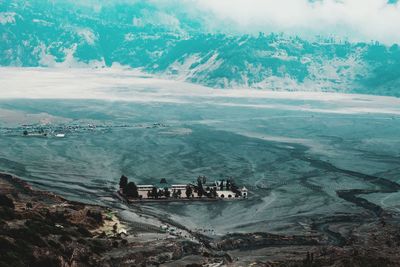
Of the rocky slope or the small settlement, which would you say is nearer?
the rocky slope

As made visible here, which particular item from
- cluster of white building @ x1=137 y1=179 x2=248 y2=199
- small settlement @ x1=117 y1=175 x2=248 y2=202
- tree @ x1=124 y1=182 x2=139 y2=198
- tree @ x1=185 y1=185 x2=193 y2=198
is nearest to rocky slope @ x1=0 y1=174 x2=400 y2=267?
tree @ x1=124 y1=182 x2=139 y2=198

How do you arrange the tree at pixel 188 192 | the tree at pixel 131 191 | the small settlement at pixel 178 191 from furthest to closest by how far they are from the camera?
the tree at pixel 188 192 < the small settlement at pixel 178 191 < the tree at pixel 131 191

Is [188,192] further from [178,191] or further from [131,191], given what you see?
[131,191]

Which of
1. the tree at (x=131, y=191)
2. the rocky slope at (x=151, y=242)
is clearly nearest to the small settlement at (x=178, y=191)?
the tree at (x=131, y=191)

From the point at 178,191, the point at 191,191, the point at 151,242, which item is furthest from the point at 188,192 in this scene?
the point at 151,242

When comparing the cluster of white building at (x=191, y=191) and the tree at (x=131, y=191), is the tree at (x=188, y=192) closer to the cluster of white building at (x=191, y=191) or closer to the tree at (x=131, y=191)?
the cluster of white building at (x=191, y=191)

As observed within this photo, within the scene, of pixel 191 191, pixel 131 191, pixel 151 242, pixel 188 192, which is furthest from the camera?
pixel 191 191

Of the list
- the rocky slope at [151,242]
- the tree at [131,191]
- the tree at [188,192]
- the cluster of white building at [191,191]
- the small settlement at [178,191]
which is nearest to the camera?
the rocky slope at [151,242]

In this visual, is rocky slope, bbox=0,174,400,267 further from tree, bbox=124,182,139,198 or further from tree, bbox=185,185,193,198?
tree, bbox=185,185,193,198
